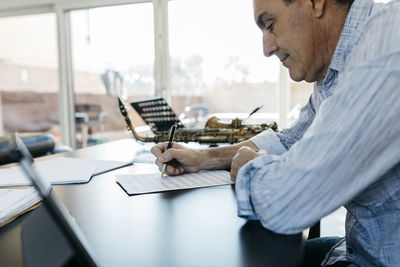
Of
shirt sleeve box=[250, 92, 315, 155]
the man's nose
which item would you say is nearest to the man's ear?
the man's nose

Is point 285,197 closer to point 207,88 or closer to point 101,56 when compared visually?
point 207,88

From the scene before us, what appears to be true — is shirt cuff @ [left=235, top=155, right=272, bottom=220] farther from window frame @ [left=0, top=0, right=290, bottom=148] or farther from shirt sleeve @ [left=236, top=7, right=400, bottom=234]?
window frame @ [left=0, top=0, right=290, bottom=148]

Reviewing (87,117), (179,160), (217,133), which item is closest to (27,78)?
(87,117)

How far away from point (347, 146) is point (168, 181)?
0.50 meters

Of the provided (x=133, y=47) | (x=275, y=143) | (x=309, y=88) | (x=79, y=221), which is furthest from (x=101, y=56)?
(x=79, y=221)

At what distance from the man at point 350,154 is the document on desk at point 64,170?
539 mm

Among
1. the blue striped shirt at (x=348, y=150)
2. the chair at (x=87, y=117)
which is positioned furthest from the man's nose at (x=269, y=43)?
the chair at (x=87, y=117)

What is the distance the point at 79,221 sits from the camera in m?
0.63

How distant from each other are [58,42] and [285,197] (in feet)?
13.6

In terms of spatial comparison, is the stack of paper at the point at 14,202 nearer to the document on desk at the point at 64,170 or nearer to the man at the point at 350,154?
the document on desk at the point at 64,170

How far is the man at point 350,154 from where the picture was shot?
0.55 metres

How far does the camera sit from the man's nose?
0.87 m

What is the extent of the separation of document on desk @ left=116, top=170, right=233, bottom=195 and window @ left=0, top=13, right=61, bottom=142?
159 inches

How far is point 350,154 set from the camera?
0.55m
